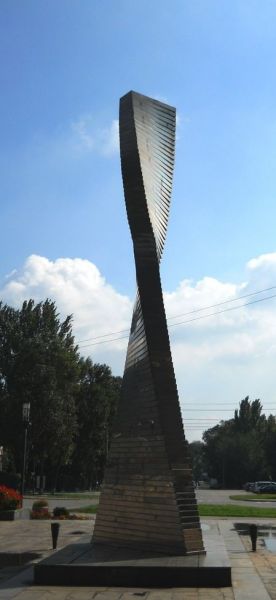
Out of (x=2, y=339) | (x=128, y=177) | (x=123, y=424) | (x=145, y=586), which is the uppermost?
(x=2, y=339)

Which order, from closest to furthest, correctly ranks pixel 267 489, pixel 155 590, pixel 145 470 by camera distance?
pixel 155 590
pixel 145 470
pixel 267 489

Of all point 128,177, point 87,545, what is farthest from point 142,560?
point 128,177

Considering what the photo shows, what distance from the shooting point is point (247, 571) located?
1321cm

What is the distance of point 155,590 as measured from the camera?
36.5 ft

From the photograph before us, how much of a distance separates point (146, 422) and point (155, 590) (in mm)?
4210

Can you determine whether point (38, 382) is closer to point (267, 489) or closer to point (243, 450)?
point (267, 489)

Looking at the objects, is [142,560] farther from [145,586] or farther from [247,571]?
[247,571]

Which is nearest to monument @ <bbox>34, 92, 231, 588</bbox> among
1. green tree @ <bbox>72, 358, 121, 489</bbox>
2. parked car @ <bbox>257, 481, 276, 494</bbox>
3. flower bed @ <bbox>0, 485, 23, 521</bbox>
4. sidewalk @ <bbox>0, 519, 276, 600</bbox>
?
sidewalk @ <bbox>0, 519, 276, 600</bbox>

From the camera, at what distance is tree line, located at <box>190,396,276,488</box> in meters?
85.4

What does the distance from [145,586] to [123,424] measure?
184 inches

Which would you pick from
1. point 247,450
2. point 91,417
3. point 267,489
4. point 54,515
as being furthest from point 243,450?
point 54,515

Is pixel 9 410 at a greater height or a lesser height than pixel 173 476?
greater

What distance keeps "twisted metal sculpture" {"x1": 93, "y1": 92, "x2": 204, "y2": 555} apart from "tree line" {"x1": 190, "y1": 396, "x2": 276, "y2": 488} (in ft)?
238

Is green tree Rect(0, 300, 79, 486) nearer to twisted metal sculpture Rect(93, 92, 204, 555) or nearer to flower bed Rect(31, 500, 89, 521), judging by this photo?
flower bed Rect(31, 500, 89, 521)
